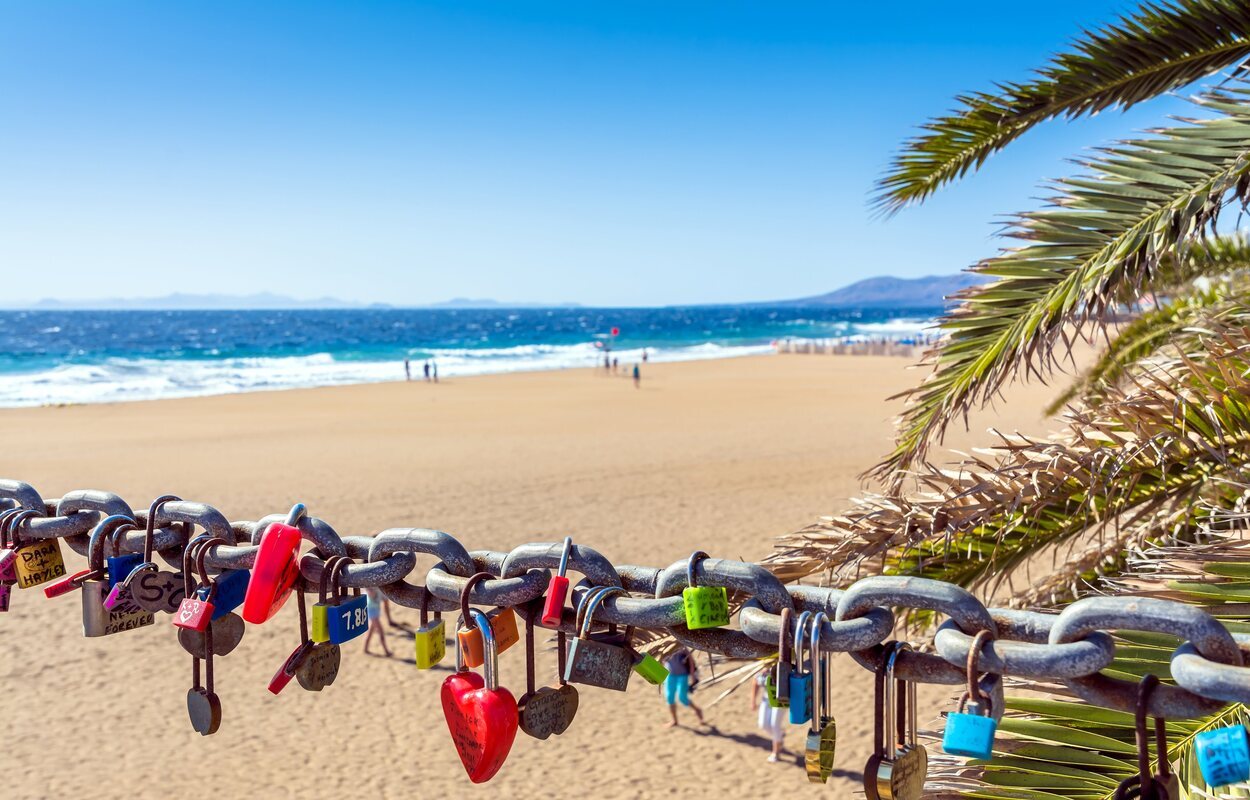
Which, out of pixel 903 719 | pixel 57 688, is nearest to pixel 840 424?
pixel 57 688

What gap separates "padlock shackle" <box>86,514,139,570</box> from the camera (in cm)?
169

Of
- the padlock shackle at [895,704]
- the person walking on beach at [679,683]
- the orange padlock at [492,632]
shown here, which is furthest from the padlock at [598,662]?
the person walking on beach at [679,683]

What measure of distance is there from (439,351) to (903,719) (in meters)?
86.3

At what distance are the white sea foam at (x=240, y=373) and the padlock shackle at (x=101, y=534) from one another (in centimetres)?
4730

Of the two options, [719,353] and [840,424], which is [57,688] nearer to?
[840,424]

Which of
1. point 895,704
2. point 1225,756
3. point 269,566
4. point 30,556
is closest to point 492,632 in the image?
point 269,566

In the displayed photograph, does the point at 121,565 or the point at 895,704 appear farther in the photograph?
the point at 121,565

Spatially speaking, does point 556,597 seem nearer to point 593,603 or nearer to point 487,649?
point 593,603

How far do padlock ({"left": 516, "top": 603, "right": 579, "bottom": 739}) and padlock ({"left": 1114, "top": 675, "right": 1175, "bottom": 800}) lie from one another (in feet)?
2.43

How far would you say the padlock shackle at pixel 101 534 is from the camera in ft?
5.53

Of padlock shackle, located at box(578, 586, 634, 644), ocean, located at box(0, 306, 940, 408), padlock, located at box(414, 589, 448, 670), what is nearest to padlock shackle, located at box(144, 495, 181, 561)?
padlock, located at box(414, 589, 448, 670)

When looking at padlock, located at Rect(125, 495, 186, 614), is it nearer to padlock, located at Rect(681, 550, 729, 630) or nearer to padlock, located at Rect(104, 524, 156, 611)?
padlock, located at Rect(104, 524, 156, 611)

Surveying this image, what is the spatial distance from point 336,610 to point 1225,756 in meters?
1.20

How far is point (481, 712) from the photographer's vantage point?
4.65 feet
